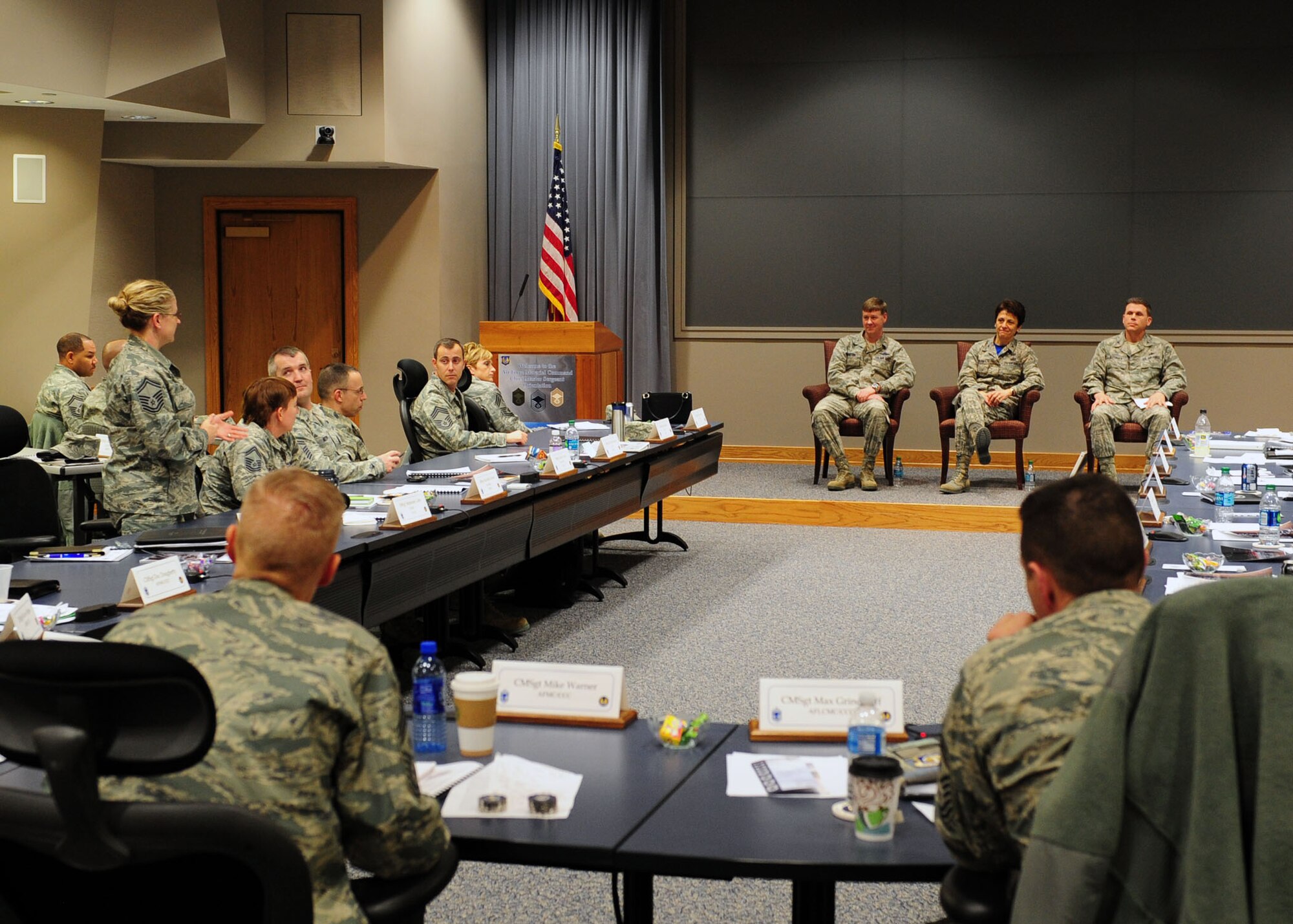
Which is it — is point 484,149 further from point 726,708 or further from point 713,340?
point 726,708

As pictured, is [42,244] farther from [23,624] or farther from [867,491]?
[23,624]

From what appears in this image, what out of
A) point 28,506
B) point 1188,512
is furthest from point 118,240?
point 1188,512

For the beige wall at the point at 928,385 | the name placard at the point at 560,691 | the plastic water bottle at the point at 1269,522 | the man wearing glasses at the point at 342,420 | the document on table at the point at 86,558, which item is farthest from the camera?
the beige wall at the point at 928,385

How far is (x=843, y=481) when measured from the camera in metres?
8.68

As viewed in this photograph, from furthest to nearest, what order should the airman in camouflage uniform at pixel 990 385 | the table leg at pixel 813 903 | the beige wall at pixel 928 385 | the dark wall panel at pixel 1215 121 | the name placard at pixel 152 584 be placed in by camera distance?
the beige wall at pixel 928 385 < the dark wall panel at pixel 1215 121 < the airman in camouflage uniform at pixel 990 385 < the name placard at pixel 152 584 < the table leg at pixel 813 903

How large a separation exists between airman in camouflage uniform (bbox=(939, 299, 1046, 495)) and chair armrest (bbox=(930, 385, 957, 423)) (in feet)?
0.26

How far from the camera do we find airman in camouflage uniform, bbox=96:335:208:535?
453 centimetres

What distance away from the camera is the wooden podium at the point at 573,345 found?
8789 millimetres

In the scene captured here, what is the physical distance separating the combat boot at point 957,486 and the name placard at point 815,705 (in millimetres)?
6538

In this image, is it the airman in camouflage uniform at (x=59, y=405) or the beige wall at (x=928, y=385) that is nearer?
the airman in camouflage uniform at (x=59, y=405)

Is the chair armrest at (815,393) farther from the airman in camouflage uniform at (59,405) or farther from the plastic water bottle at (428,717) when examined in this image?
the plastic water bottle at (428,717)

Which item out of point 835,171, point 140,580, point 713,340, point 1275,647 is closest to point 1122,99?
point 835,171

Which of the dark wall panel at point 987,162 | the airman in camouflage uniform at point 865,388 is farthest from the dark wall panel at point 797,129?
the airman in camouflage uniform at point 865,388

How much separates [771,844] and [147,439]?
3486 millimetres
